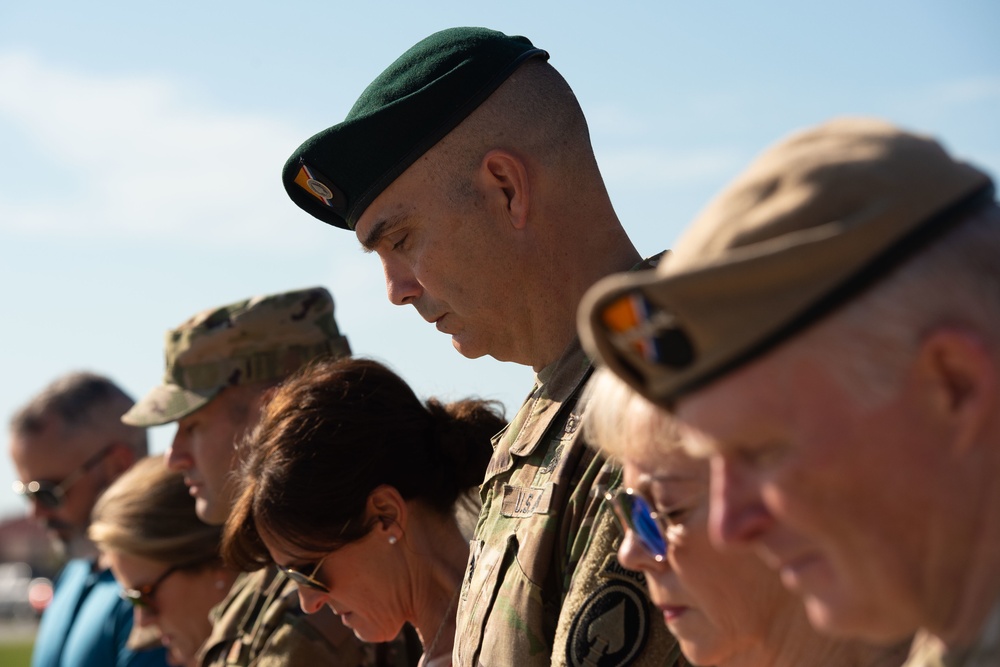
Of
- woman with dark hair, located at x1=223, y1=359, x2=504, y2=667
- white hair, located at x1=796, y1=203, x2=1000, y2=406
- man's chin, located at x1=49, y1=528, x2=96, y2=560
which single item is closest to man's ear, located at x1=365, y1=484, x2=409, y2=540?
woman with dark hair, located at x1=223, y1=359, x2=504, y2=667

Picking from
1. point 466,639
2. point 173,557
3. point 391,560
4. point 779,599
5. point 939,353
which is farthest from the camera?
point 173,557

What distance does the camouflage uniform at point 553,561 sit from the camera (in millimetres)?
2584

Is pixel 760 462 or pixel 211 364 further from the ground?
pixel 760 462

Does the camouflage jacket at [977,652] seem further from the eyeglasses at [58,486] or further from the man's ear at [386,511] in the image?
the eyeglasses at [58,486]

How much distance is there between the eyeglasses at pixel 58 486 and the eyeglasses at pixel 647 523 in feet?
17.6

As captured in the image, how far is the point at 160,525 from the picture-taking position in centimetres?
563

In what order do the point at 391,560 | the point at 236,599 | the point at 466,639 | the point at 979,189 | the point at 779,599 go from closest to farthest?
1. the point at 979,189
2. the point at 779,599
3. the point at 466,639
4. the point at 391,560
5. the point at 236,599

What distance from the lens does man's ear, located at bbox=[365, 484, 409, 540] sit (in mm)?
3756

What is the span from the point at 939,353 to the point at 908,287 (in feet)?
0.25

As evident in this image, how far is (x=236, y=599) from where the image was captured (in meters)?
5.05

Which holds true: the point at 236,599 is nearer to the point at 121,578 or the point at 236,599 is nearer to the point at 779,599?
the point at 121,578

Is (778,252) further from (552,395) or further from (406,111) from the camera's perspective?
(406,111)

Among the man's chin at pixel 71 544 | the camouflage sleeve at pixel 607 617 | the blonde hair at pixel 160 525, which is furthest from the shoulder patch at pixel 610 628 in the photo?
the man's chin at pixel 71 544

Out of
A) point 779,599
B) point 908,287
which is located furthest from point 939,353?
point 779,599
